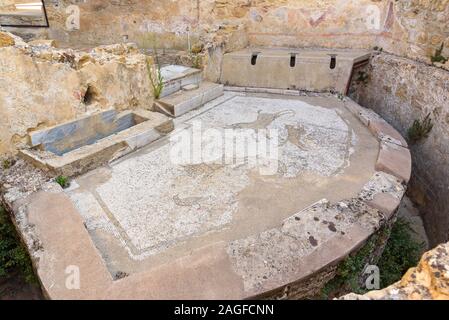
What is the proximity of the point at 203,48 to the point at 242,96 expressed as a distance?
3.84 feet

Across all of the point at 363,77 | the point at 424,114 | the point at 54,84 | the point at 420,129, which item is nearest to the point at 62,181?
the point at 54,84

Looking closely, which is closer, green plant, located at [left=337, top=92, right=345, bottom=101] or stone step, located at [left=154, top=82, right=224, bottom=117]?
stone step, located at [left=154, top=82, right=224, bottom=117]

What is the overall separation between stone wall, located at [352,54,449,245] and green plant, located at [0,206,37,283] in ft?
15.7

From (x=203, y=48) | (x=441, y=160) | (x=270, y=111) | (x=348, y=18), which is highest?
(x=348, y=18)

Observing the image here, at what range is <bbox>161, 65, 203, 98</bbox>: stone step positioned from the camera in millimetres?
5219

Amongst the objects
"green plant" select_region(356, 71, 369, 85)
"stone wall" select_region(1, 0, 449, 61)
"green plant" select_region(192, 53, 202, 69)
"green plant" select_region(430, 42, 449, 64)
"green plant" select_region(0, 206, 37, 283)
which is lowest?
"green plant" select_region(0, 206, 37, 283)

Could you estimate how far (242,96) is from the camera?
5719 mm

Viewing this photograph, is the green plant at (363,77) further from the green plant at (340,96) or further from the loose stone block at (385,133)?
the loose stone block at (385,133)

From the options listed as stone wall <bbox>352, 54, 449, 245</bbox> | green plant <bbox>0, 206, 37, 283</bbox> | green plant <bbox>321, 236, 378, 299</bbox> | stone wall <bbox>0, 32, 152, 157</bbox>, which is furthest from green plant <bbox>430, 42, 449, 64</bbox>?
green plant <bbox>0, 206, 37, 283</bbox>

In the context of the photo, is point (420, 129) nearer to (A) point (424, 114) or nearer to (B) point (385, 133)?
(A) point (424, 114)

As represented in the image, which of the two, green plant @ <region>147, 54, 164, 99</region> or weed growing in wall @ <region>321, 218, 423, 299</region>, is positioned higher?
green plant @ <region>147, 54, 164, 99</region>

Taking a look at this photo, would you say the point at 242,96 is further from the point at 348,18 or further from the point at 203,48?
the point at 348,18

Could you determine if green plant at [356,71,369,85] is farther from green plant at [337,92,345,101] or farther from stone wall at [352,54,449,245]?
green plant at [337,92,345,101]
